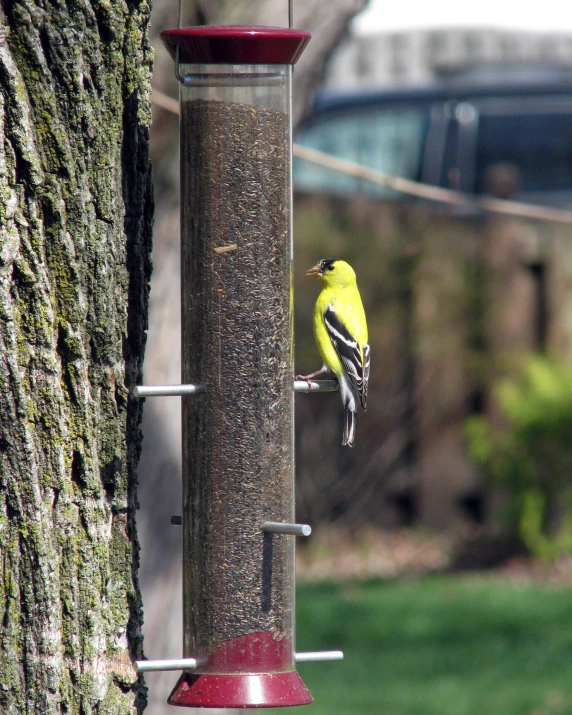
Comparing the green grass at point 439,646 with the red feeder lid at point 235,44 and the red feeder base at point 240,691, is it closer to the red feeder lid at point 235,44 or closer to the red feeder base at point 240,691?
A: the red feeder base at point 240,691

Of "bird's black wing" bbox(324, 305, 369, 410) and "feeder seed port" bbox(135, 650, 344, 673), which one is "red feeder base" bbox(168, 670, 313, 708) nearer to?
"feeder seed port" bbox(135, 650, 344, 673)

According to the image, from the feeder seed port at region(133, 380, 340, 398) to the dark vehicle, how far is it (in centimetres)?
624

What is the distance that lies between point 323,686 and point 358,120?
202 inches

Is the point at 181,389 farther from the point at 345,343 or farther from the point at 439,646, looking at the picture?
the point at 439,646

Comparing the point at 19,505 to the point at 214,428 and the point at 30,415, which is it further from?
the point at 214,428

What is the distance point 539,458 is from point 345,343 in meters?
4.99

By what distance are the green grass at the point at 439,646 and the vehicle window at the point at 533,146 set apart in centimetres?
336

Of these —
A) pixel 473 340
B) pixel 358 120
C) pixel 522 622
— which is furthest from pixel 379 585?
pixel 358 120

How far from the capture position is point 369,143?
33.1ft

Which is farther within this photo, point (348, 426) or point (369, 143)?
point (369, 143)

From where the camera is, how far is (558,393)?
8898 millimetres

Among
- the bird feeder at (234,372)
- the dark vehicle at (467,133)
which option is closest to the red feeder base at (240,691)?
the bird feeder at (234,372)

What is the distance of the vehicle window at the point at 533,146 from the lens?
32.4ft

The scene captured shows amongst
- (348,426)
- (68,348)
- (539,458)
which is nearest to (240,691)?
(68,348)
